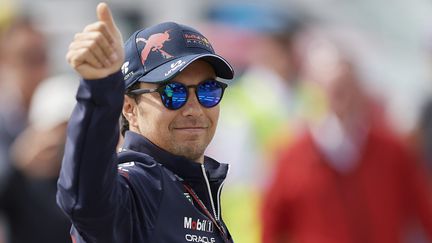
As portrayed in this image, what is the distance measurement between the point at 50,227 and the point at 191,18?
25.8 feet

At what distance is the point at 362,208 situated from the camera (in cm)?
876

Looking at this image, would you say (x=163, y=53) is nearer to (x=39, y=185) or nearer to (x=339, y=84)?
→ (x=39, y=185)

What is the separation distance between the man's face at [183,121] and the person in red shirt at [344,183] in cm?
387

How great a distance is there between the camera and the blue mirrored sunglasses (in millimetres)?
4789

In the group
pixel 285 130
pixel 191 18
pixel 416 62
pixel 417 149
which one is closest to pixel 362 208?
pixel 285 130

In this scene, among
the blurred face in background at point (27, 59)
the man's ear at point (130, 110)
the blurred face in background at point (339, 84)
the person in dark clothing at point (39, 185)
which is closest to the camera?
the man's ear at point (130, 110)

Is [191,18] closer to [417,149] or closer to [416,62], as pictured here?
[416,62]

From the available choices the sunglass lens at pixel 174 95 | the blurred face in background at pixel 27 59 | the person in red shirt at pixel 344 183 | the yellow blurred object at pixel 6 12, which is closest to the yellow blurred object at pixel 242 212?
the person in red shirt at pixel 344 183

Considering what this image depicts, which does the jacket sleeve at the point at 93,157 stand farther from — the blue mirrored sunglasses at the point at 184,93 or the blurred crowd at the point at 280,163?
the blurred crowd at the point at 280,163

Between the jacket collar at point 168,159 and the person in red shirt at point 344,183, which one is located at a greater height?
the jacket collar at point 168,159

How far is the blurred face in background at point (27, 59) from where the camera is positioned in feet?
33.1

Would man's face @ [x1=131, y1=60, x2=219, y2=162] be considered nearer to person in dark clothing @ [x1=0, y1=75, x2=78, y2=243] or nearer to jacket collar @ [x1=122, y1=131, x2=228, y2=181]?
jacket collar @ [x1=122, y1=131, x2=228, y2=181]

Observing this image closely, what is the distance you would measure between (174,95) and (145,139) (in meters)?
0.19

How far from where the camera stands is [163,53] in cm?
488
